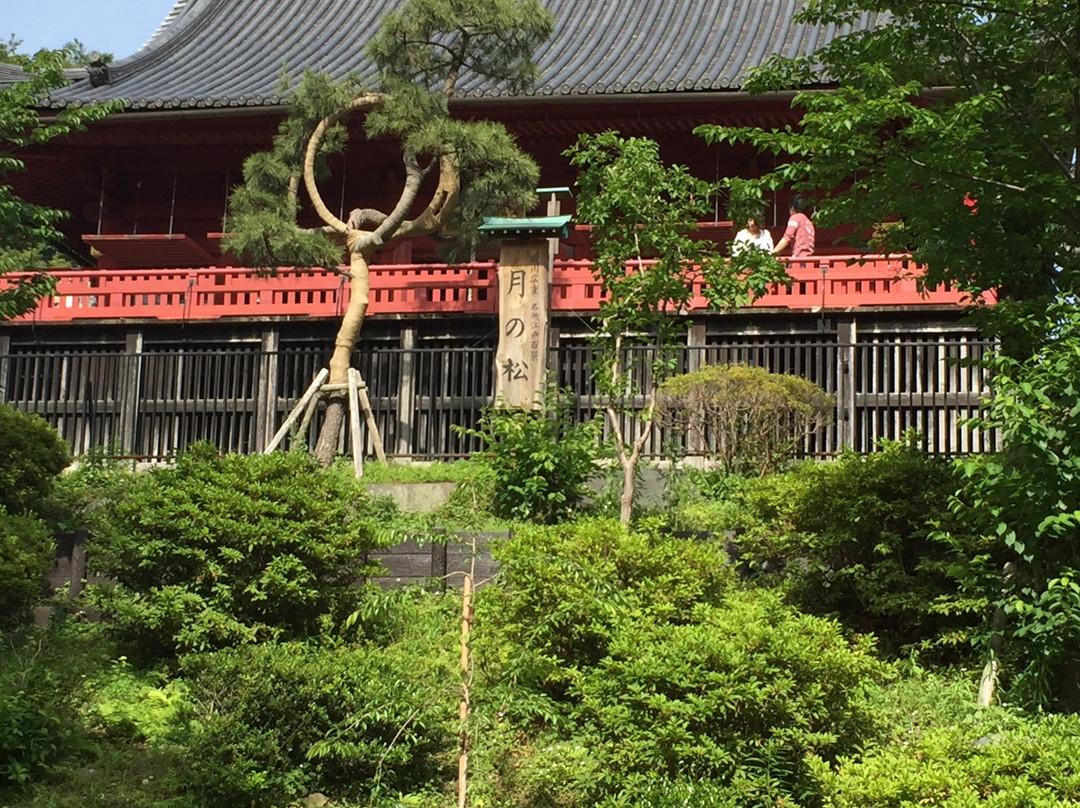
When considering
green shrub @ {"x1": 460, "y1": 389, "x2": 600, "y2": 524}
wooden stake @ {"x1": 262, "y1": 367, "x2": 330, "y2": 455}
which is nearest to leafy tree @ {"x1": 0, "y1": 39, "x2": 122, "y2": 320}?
wooden stake @ {"x1": 262, "y1": 367, "x2": 330, "y2": 455}

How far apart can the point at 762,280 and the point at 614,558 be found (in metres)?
3.19

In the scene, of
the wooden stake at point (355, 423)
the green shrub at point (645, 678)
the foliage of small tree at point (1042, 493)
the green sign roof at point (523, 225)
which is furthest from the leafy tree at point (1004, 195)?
the wooden stake at point (355, 423)

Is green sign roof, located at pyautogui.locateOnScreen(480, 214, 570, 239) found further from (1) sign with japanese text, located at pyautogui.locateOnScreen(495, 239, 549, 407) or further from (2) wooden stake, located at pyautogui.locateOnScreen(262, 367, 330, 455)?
(2) wooden stake, located at pyautogui.locateOnScreen(262, 367, 330, 455)

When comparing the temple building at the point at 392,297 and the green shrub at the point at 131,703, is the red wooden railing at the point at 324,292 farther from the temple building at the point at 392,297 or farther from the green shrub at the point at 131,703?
the green shrub at the point at 131,703

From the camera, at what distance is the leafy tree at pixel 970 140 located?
34.3 feet

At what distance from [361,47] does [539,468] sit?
13.2m

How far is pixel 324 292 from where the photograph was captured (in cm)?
1906

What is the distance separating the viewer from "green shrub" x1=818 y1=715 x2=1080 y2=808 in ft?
26.0

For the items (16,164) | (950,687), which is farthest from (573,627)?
(16,164)

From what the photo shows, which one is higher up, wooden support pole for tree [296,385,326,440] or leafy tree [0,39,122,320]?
leafy tree [0,39,122,320]

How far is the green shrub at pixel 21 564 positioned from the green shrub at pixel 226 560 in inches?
17.0

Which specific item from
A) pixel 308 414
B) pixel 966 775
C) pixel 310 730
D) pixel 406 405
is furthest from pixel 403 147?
pixel 966 775

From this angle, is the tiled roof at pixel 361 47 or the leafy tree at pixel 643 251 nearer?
the leafy tree at pixel 643 251

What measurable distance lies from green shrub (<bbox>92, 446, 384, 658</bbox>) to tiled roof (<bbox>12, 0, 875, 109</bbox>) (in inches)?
377
